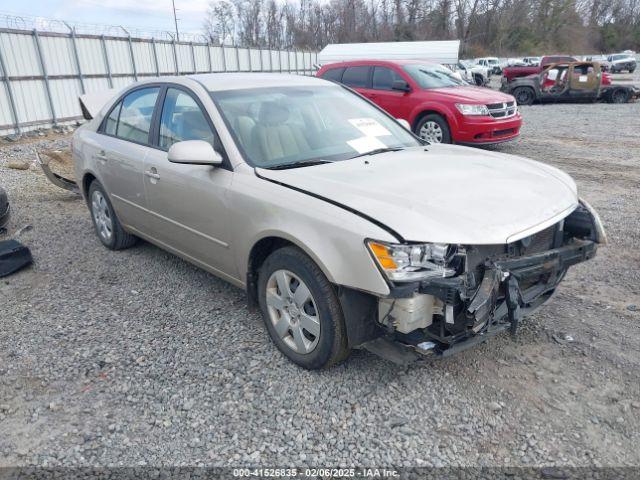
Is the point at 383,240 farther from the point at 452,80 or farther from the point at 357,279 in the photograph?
the point at 452,80

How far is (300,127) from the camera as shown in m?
3.62

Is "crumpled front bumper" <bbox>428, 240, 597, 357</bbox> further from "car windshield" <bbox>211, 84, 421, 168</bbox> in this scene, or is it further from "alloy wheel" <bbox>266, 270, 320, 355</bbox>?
"car windshield" <bbox>211, 84, 421, 168</bbox>

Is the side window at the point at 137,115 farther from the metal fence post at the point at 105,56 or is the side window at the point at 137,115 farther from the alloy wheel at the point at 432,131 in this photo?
the metal fence post at the point at 105,56

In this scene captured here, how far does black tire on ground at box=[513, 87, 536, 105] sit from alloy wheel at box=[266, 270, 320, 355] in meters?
19.3

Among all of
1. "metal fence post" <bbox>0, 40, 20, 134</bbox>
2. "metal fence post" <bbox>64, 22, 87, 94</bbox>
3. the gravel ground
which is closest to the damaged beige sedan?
the gravel ground

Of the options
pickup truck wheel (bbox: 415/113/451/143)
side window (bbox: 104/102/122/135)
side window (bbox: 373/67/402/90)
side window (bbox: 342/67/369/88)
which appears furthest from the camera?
side window (bbox: 342/67/369/88)

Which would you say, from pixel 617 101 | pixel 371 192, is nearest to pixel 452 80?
pixel 371 192

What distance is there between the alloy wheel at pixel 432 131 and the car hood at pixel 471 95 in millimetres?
565

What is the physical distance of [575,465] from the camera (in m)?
2.32

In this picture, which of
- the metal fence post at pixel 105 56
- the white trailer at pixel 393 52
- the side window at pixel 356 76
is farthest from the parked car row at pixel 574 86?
the metal fence post at pixel 105 56

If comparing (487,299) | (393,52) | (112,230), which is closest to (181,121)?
(112,230)

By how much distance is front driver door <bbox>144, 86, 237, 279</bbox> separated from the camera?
3400mm

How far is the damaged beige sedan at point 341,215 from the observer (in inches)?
97.4

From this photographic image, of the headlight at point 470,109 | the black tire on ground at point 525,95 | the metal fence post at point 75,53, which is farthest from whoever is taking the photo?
Result: the black tire on ground at point 525,95
